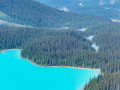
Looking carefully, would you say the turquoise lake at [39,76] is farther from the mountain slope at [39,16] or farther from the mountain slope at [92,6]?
the mountain slope at [92,6]

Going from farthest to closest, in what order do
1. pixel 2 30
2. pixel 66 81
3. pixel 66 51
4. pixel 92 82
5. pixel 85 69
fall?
pixel 2 30 < pixel 66 51 < pixel 85 69 < pixel 66 81 < pixel 92 82

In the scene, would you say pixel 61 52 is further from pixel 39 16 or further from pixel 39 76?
pixel 39 16

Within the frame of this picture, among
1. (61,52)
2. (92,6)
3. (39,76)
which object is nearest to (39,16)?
(61,52)

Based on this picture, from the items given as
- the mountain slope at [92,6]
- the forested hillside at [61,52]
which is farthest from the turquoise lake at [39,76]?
the mountain slope at [92,6]

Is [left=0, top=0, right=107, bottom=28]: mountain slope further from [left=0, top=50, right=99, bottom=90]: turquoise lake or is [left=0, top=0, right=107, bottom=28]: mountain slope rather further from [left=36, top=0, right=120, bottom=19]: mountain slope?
[left=0, top=50, right=99, bottom=90]: turquoise lake

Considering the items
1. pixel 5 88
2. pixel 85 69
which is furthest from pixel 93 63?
pixel 5 88

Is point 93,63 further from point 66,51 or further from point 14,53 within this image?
point 14,53
